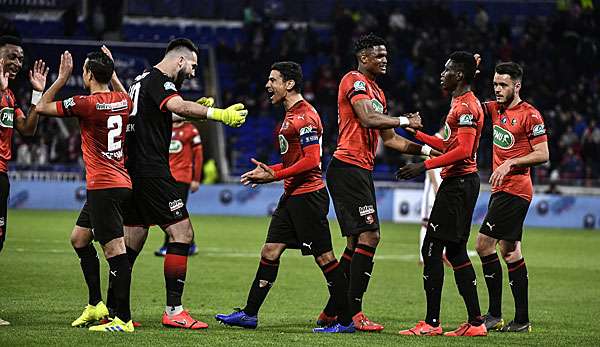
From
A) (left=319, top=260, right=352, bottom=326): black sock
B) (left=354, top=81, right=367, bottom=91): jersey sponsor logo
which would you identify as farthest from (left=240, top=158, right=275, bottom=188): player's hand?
(left=354, top=81, right=367, bottom=91): jersey sponsor logo

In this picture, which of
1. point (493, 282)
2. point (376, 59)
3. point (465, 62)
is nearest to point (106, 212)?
point (376, 59)

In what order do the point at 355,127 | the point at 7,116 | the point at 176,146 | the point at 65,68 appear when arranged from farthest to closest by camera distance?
the point at 176,146 → the point at 7,116 → the point at 355,127 → the point at 65,68

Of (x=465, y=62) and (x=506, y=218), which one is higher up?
(x=465, y=62)

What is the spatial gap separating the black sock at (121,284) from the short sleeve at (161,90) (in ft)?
4.49

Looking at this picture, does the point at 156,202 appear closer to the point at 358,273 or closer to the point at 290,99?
the point at 290,99

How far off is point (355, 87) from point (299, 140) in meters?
0.70

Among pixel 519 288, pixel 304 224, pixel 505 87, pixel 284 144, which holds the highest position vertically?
pixel 505 87

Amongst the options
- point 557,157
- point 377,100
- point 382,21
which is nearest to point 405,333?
point 377,100

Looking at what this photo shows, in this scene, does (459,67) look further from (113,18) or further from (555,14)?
(555,14)

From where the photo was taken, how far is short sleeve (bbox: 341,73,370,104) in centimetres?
925

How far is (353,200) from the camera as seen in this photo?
9336 millimetres

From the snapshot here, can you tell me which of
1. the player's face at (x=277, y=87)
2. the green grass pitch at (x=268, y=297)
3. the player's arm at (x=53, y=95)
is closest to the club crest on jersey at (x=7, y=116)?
the player's arm at (x=53, y=95)

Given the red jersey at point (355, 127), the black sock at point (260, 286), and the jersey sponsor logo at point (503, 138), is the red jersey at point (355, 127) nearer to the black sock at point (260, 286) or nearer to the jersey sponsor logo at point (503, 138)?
the black sock at point (260, 286)

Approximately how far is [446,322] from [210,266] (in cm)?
620
